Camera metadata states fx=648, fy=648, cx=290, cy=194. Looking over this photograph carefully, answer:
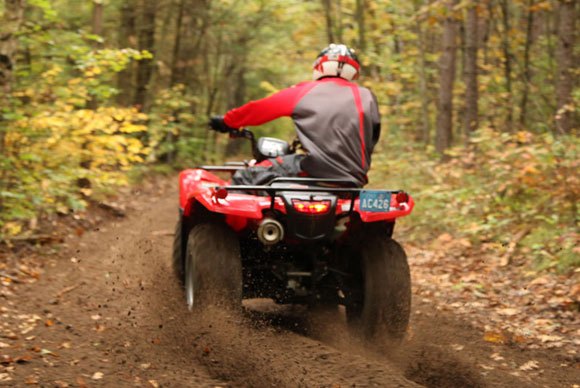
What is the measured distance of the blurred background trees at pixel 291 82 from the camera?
310 inches

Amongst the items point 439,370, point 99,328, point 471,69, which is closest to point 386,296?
point 439,370

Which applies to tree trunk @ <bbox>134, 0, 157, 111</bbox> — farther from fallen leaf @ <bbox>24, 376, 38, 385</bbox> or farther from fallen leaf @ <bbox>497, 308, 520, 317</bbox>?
fallen leaf @ <bbox>24, 376, 38, 385</bbox>

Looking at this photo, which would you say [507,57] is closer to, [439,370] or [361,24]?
[361,24]

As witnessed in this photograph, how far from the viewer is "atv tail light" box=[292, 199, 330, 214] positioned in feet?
15.0

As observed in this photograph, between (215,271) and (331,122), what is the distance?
57.1 inches

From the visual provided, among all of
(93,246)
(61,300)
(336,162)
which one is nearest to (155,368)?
(336,162)

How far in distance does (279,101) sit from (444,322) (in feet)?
8.80

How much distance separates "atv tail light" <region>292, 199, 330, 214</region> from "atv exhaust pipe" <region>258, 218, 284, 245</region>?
23 centimetres

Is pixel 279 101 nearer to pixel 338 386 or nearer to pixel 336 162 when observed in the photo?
pixel 336 162

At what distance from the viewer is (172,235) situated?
10.7m

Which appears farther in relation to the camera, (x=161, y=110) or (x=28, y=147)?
(x=161, y=110)

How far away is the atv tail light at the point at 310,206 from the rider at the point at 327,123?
1.56ft

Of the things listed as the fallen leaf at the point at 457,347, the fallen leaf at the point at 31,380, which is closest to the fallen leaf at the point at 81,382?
the fallen leaf at the point at 31,380

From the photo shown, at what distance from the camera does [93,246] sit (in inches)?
352
